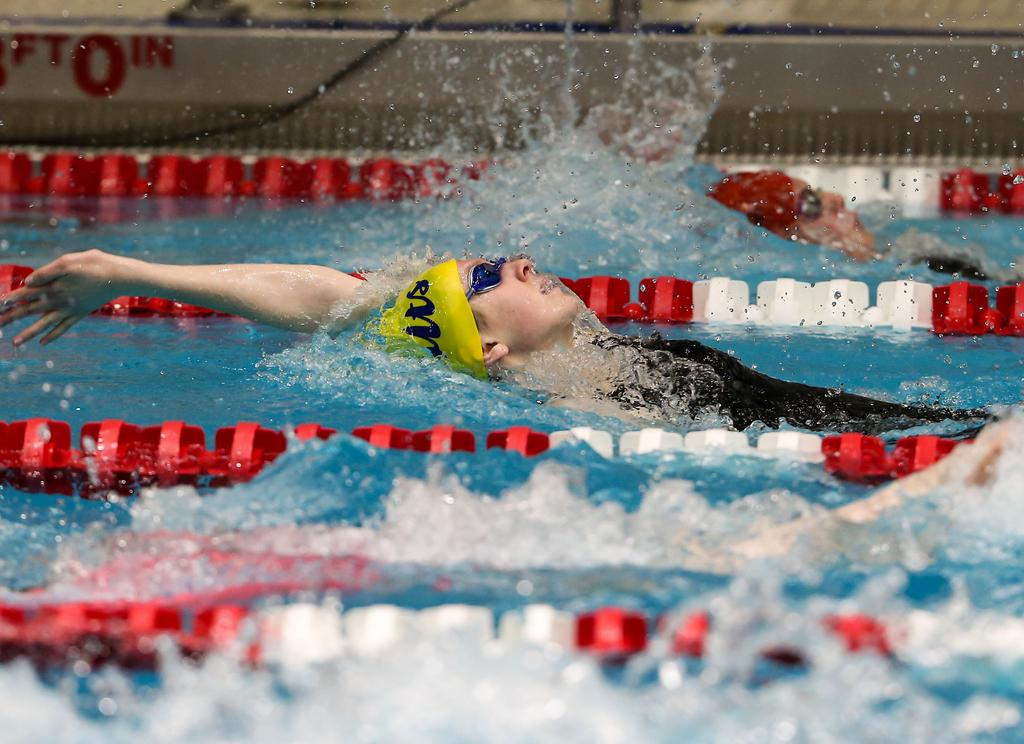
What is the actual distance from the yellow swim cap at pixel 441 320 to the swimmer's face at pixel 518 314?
2 centimetres

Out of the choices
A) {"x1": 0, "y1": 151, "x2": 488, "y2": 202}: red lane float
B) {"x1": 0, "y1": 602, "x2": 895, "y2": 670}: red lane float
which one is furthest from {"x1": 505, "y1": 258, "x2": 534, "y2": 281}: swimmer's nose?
{"x1": 0, "y1": 151, "x2": 488, "y2": 202}: red lane float

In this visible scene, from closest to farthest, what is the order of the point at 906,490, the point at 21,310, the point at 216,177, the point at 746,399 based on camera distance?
A: the point at 906,490, the point at 21,310, the point at 746,399, the point at 216,177

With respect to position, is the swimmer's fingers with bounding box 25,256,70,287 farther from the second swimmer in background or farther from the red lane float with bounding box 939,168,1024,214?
the red lane float with bounding box 939,168,1024,214

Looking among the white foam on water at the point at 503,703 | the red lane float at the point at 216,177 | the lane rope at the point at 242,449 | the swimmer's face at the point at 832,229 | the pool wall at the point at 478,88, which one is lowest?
the white foam on water at the point at 503,703

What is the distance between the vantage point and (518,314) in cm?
287

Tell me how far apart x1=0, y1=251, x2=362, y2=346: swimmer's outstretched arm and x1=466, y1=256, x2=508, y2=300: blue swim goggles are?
289 millimetres

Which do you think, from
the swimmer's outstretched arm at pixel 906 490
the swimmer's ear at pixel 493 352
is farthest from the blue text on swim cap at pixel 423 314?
the swimmer's outstretched arm at pixel 906 490

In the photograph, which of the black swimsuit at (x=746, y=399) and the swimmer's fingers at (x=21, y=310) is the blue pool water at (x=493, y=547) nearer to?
the black swimsuit at (x=746, y=399)

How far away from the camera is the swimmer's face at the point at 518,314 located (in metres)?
2.88

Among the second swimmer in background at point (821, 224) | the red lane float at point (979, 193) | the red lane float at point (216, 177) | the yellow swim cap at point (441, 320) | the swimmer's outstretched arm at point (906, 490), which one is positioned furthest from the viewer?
the red lane float at point (216, 177)

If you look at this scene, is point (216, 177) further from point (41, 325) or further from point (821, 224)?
point (41, 325)

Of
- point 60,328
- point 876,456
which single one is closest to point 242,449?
point 60,328

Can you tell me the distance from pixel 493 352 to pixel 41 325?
90 centimetres

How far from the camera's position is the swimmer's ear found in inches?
113
